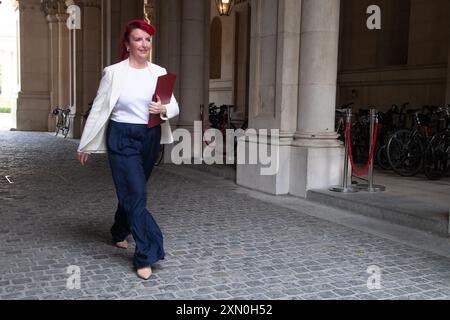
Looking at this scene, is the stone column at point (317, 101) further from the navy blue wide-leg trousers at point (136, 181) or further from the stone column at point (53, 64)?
the stone column at point (53, 64)

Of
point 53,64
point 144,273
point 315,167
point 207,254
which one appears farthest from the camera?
point 53,64

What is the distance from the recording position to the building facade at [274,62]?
26.5ft

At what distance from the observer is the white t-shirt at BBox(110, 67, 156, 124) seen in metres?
4.49

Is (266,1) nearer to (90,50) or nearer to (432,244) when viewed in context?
(432,244)

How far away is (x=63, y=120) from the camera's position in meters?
22.2

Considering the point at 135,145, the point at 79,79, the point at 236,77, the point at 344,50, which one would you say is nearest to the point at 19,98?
the point at 79,79

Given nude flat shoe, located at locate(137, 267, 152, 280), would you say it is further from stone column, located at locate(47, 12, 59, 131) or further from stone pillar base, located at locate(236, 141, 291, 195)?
stone column, located at locate(47, 12, 59, 131)

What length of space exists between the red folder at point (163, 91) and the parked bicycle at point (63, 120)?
56.7ft

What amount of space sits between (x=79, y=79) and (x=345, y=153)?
15.1 m

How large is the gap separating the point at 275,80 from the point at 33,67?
2030cm

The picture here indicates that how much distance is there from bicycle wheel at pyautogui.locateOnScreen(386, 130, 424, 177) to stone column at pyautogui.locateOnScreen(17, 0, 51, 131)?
64.2 ft

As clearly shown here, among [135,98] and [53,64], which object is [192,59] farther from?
[53,64]

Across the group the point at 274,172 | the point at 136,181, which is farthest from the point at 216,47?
the point at 136,181

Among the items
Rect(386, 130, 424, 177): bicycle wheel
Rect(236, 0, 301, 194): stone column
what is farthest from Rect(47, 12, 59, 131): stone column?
Rect(386, 130, 424, 177): bicycle wheel
